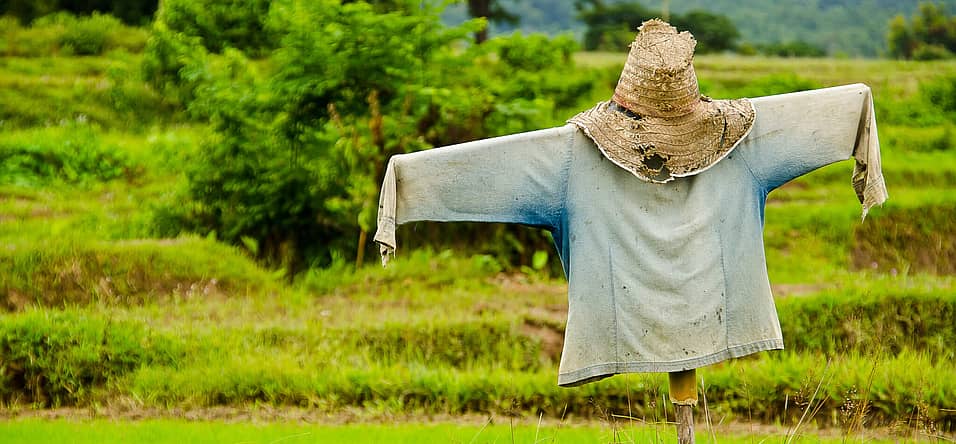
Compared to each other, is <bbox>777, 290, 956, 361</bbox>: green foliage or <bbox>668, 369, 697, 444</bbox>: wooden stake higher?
<bbox>668, 369, 697, 444</bbox>: wooden stake

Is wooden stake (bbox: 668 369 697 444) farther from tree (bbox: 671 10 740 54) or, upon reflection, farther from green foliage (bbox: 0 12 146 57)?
tree (bbox: 671 10 740 54)

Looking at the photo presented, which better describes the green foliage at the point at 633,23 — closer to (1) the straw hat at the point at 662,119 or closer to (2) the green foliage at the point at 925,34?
(2) the green foliage at the point at 925,34

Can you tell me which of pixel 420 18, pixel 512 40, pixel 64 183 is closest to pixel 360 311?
pixel 420 18

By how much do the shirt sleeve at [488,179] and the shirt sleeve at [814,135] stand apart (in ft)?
2.43

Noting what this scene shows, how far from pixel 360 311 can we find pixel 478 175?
5.04m

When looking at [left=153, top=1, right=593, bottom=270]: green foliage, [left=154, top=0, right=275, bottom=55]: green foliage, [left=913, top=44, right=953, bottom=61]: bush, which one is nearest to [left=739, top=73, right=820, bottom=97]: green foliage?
[left=153, top=1, right=593, bottom=270]: green foliage

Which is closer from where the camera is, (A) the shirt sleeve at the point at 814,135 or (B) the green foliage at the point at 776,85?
(A) the shirt sleeve at the point at 814,135

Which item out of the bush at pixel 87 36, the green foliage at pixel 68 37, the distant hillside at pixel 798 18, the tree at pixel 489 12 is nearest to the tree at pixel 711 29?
the distant hillside at pixel 798 18

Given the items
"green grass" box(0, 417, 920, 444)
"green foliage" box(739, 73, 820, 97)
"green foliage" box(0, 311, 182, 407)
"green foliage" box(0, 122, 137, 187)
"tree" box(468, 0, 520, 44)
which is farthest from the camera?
"tree" box(468, 0, 520, 44)

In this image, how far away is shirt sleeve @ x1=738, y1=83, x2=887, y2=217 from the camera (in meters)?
4.28

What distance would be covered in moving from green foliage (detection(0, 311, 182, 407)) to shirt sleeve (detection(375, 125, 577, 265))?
436 centimetres

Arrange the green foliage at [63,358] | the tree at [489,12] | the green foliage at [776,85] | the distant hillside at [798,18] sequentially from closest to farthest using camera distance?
the green foliage at [63,358]
the green foliage at [776,85]
the tree at [489,12]
the distant hillside at [798,18]

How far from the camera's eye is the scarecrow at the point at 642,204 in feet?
13.5

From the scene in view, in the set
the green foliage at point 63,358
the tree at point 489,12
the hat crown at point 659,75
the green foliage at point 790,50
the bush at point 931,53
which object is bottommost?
the green foliage at point 63,358
